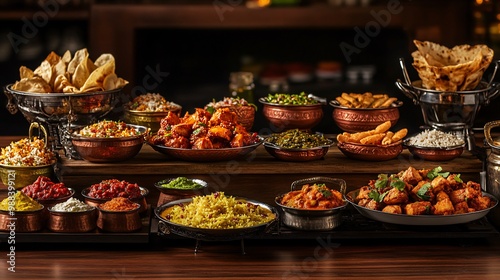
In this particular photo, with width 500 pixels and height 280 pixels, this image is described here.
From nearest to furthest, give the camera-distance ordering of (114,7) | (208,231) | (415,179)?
(208,231)
(415,179)
(114,7)

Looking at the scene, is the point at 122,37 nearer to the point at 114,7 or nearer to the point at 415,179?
the point at 114,7

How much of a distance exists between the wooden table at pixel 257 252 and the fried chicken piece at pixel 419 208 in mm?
100

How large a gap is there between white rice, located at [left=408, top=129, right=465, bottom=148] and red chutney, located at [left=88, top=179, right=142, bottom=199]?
1.33m

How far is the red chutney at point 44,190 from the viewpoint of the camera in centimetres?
353

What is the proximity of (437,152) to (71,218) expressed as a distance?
169 cm

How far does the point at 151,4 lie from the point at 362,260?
3.97 m

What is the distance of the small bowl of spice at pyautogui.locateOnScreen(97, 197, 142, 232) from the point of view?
11.2 feet

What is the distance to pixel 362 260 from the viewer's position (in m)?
3.32

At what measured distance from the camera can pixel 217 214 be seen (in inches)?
A: 131

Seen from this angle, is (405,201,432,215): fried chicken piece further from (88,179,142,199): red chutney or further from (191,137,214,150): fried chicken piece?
(88,179,142,199): red chutney

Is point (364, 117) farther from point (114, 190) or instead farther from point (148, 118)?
point (114, 190)

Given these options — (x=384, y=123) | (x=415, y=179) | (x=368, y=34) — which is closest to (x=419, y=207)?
(x=415, y=179)

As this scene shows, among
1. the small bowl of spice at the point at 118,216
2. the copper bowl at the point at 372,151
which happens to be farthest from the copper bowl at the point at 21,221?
the copper bowl at the point at 372,151

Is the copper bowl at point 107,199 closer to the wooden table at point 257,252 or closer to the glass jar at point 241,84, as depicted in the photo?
the wooden table at point 257,252
